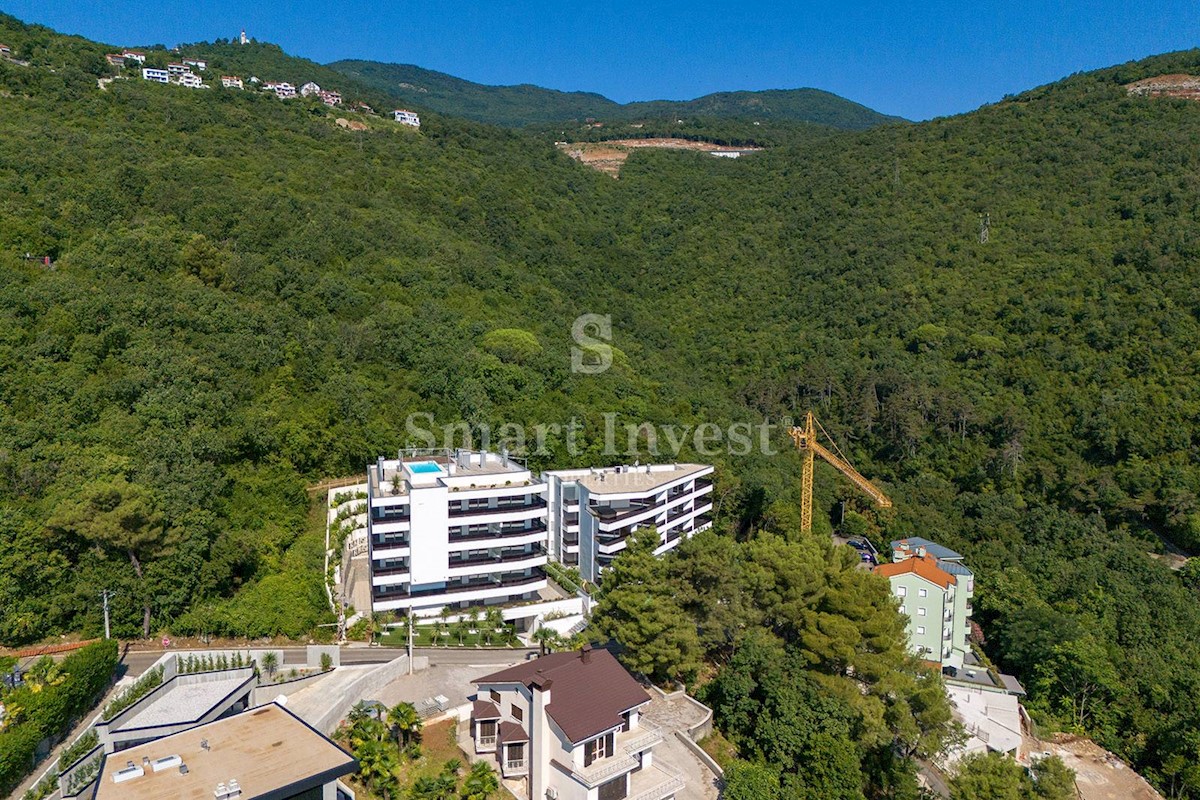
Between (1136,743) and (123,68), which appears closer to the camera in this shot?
(1136,743)

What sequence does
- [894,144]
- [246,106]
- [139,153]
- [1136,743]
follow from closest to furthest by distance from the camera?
[1136,743], [139,153], [246,106], [894,144]

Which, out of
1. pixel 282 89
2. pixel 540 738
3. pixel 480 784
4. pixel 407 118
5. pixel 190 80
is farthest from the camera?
pixel 407 118

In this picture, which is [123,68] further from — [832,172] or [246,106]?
[832,172]

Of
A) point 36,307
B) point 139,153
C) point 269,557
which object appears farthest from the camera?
point 139,153

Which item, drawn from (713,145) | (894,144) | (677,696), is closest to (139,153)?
(677,696)

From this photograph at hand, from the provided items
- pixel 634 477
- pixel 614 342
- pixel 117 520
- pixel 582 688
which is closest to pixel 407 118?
pixel 614 342

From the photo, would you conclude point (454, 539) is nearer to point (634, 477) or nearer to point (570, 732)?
point (634, 477)

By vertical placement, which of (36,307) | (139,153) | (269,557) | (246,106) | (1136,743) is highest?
(246,106)

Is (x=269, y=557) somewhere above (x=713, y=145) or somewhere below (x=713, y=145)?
below
